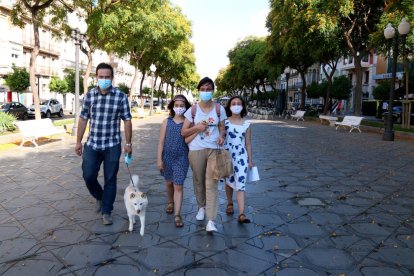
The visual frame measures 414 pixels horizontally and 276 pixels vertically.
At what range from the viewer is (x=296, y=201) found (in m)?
5.61

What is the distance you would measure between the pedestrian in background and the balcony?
4158 cm

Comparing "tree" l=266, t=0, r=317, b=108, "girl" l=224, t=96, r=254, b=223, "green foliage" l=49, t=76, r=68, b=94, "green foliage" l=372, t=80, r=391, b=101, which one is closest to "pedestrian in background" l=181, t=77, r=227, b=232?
"girl" l=224, t=96, r=254, b=223

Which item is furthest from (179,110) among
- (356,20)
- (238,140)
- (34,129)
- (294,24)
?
(356,20)

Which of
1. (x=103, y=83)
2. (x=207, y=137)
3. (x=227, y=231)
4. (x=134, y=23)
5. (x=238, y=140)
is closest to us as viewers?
(x=207, y=137)

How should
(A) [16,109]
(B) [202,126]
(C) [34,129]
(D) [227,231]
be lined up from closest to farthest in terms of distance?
(B) [202,126] < (D) [227,231] < (C) [34,129] < (A) [16,109]

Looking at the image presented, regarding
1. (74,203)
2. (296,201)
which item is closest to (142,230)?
(74,203)

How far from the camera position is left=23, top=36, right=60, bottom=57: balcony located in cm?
4050

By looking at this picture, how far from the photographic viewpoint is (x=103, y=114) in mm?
4215

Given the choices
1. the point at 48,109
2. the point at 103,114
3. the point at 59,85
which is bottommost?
the point at 48,109

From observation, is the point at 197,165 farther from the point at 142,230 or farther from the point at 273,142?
the point at 273,142

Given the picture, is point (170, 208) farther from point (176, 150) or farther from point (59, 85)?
point (59, 85)

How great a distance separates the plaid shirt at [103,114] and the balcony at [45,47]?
4090cm

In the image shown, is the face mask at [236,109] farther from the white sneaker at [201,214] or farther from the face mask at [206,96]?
the white sneaker at [201,214]

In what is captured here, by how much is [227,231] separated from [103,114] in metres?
1.89
